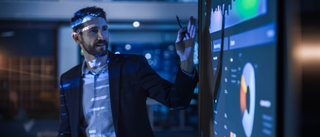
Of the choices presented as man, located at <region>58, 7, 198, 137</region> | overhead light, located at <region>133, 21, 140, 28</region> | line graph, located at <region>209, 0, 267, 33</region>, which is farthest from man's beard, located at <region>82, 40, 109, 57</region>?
overhead light, located at <region>133, 21, 140, 28</region>

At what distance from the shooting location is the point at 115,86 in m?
1.26

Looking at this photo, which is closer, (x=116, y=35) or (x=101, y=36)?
(x=101, y=36)

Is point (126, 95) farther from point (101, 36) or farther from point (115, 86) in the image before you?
point (101, 36)

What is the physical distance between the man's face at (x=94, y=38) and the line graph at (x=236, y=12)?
28.0 inches

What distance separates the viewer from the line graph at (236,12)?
481 millimetres

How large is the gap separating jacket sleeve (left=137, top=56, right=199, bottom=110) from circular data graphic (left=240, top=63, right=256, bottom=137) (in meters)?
0.40

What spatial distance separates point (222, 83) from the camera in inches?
27.3

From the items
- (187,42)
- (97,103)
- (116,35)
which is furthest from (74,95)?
(116,35)

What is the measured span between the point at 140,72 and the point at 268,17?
0.87 meters

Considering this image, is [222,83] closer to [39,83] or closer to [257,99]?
[257,99]

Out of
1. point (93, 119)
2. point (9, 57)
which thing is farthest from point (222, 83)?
point (9, 57)

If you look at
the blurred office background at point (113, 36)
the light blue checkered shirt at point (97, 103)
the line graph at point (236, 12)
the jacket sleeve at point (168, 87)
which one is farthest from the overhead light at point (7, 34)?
the line graph at point (236, 12)

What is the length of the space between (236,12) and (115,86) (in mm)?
827

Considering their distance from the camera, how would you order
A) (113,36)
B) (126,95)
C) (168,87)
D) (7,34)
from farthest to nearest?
(7,34) < (113,36) < (126,95) < (168,87)
